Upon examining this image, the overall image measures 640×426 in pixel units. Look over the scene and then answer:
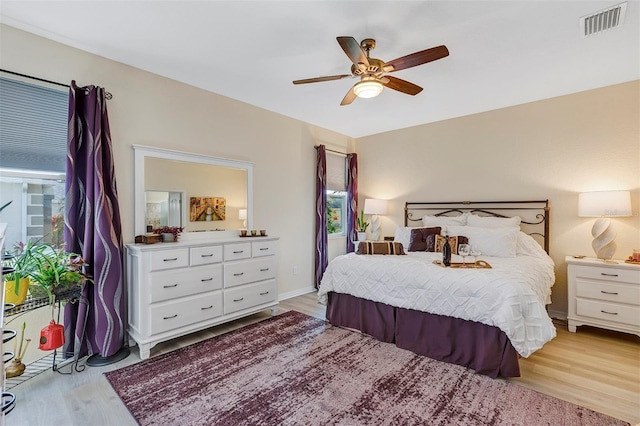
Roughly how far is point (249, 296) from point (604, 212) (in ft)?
12.7

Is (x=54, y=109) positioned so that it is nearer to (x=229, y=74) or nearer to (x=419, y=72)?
(x=229, y=74)

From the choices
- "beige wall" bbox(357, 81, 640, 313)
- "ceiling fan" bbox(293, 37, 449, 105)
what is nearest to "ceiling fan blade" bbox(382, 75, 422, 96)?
"ceiling fan" bbox(293, 37, 449, 105)

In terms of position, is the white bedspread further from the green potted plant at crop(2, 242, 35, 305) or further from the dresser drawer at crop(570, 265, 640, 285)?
the green potted plant at crop(2, 242, 35, 305)

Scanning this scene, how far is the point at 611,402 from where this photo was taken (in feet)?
7.02

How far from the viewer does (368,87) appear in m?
2.57

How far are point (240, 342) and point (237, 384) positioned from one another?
2.40ft

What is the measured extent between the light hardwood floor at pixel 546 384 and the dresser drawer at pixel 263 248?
100 cm

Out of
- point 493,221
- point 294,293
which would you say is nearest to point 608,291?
point 493,221

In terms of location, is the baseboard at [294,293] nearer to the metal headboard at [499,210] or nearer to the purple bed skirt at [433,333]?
the purple bed skirt at [433,333]

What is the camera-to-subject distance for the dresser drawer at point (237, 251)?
10.9 feet

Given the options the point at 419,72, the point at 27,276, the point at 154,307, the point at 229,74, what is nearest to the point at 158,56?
the point at 229,74

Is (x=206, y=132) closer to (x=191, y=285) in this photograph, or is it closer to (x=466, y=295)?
(x=191, y=285)

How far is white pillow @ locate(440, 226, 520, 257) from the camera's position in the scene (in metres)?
3.56

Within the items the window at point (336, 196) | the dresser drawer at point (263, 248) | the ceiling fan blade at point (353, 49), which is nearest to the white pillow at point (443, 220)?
the window at point (336, 196)
